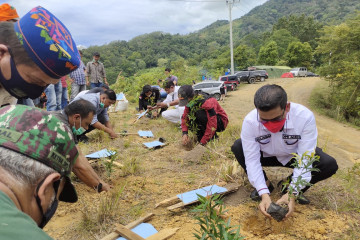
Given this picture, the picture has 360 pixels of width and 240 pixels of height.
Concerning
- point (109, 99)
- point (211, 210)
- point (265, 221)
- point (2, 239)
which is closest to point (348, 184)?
point (265, 221)

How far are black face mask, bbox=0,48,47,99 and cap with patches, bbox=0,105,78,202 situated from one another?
637 mm

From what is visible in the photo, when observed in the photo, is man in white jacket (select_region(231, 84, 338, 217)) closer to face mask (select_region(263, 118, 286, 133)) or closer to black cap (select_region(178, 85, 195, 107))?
face mask (select_region(263, 118, 286, 133))

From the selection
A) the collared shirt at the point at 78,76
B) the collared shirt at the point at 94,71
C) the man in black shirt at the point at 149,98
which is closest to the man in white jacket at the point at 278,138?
the man in black shirt at the point at 149,98

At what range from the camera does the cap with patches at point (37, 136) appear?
718 millimetres

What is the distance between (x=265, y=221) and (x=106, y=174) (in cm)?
186

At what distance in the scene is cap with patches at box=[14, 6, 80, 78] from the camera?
1.25m

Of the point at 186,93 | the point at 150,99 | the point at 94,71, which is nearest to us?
the point at 186,93

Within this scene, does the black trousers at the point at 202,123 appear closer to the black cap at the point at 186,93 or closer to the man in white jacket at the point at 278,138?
the black cap at the point at 186,93

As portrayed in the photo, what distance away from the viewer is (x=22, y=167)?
0.72 meters

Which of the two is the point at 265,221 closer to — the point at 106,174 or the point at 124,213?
the point at 124,213

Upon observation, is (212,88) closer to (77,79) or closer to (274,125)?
(77,79)

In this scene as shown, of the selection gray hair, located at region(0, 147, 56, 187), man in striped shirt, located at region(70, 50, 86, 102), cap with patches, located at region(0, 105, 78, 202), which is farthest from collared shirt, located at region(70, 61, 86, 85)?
gray hair, located at region(0, 147, 56, 187)

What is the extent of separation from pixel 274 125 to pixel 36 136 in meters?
1.99

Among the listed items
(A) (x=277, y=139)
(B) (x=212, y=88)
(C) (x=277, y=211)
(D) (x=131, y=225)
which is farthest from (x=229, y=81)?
(D) (x=131, y=225)
